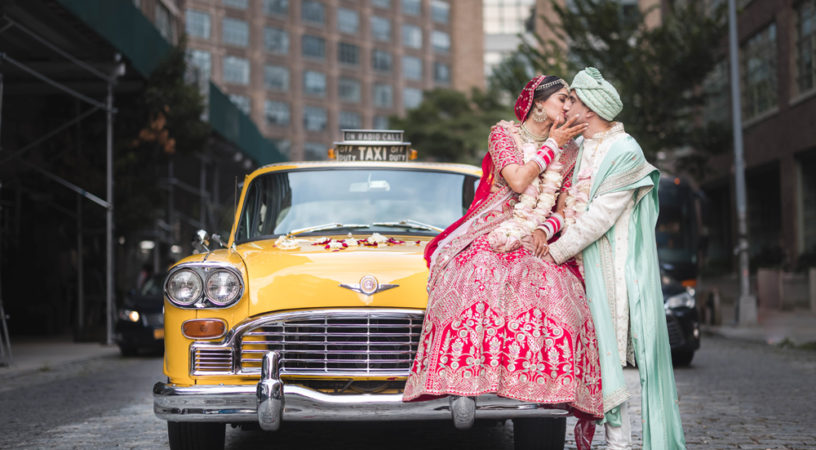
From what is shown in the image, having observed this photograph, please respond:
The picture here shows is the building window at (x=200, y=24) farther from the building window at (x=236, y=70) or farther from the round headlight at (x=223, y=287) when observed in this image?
the round headlight at (x=223, y=287)

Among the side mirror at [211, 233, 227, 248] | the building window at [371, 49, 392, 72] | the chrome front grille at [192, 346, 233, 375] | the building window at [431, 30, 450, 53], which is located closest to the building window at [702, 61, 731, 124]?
the side mirror at [211, 233, 227, 248]

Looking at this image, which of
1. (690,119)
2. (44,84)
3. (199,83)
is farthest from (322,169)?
(690,119)

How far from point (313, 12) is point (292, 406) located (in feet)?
251

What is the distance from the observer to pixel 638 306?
456 cm

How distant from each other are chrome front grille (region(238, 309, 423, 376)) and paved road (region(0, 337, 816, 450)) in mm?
1664

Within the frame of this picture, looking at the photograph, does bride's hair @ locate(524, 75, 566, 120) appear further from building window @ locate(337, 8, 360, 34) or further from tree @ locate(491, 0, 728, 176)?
building window @ locate(337, 8, 360, 34)

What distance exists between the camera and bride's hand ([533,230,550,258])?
A: 14.8 ft

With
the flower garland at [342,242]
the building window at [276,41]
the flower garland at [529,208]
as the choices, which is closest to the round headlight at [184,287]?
the flower garland at [342,242]

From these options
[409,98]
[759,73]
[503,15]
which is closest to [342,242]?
[759,73]

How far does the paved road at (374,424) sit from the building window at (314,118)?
66114 mm

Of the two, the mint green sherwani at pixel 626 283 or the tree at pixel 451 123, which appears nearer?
the mint green sherwani at pixel 626 283

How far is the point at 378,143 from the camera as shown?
312 inches

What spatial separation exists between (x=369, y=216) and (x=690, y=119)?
65.1ft

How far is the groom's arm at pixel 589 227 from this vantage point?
455 cm
